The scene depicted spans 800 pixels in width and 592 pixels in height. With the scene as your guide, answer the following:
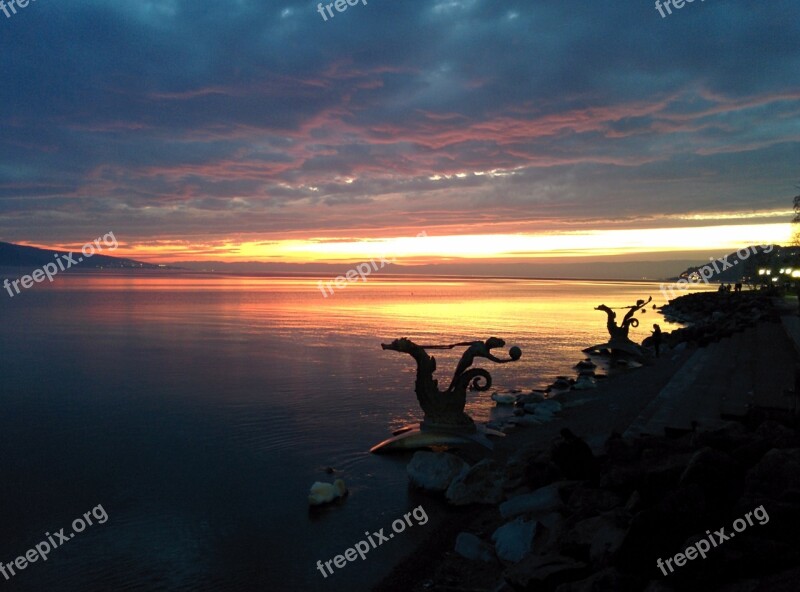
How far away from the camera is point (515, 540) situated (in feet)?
33.7

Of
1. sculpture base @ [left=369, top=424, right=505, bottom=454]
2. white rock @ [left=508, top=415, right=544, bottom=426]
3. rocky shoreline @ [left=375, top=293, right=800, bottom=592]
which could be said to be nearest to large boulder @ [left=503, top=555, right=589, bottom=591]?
rocky shoreline @ [left=375, top=293, right=800, bottom=592]

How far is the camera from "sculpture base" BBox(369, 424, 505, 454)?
18.7 meters

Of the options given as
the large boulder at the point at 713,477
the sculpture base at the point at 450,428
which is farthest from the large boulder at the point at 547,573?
the sculpture base at the point at 450,428

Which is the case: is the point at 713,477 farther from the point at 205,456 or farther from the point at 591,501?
the point at 205,456

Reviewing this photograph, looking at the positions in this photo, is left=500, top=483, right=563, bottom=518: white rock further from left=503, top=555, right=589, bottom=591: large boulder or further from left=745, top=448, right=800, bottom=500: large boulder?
left=745, top=448, right=800, bottom=500: large boulder

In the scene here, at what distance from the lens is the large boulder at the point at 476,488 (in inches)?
549

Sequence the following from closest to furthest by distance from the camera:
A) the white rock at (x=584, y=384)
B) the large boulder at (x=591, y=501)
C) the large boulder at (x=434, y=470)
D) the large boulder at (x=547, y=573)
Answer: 1. the large boulder at (x=547, y=573)
2. the large boulder at (x=591, y=501)
3. the large boulder at (x=434, y=470)
4. the white rock at (x=584, y=384)

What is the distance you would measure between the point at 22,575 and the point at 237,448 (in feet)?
27.6

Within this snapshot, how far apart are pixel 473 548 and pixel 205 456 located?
1078 cm

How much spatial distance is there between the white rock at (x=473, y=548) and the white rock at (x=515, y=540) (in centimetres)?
20

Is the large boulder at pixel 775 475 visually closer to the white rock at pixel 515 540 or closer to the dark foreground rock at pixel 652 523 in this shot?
the dark foreground rock at pixel 652 523

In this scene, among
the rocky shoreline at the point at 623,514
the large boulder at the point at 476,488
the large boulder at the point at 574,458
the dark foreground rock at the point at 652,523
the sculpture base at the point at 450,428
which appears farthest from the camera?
the sculpture base at the point at 450,428

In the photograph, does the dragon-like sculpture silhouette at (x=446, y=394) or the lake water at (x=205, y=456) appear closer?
the lake water at (x=205, y=456)

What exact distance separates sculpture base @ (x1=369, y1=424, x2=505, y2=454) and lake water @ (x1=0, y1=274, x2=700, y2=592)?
0.60 m
